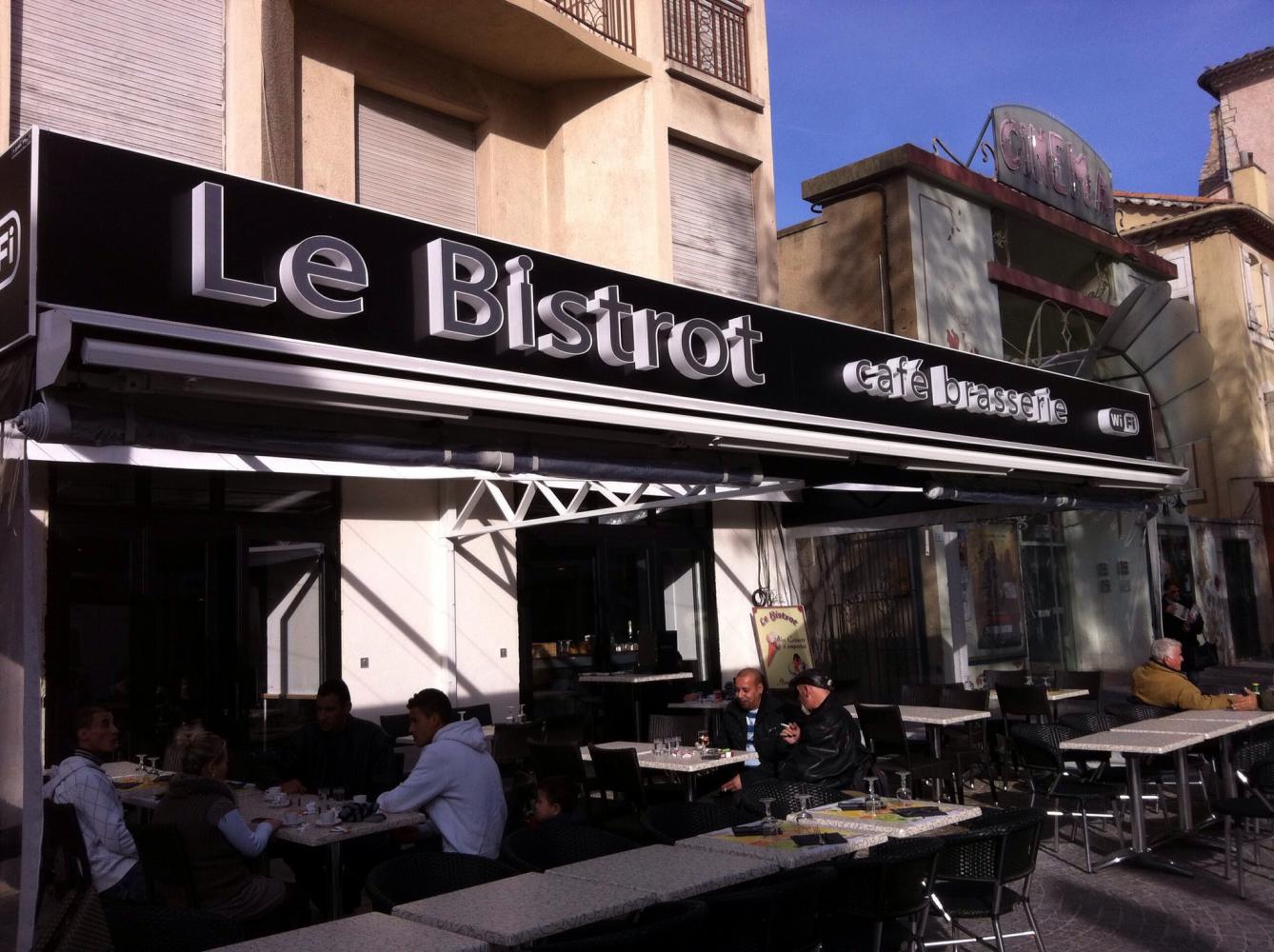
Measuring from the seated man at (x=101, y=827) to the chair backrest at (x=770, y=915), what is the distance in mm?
2998

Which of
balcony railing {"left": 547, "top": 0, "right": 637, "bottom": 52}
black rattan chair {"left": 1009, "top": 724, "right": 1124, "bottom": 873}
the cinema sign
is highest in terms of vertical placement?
the cinema sign

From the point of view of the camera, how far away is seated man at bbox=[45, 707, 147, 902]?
223 inches

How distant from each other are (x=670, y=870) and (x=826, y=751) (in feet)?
8.55

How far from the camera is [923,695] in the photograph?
11.6m

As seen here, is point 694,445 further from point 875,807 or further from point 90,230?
point 90,230

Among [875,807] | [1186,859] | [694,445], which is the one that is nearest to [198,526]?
[694,445]

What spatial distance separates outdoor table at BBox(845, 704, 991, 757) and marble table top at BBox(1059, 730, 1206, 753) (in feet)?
5.82

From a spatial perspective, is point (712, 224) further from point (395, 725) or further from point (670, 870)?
point (670, 870)

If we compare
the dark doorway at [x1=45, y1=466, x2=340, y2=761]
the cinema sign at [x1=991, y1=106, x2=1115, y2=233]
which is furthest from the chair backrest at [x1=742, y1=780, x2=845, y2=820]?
the cinema sign at [x1=991, y1=106, x2=1115, y2=233]

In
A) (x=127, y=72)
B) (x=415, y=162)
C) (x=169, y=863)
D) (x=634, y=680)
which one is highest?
(x=415, y=162)

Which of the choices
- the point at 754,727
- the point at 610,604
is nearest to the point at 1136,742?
the point at 754,727

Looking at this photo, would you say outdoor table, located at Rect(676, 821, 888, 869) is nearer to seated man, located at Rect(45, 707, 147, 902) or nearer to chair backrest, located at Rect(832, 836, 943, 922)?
chair backrest, located at Rect(832, 836, 943, 922)

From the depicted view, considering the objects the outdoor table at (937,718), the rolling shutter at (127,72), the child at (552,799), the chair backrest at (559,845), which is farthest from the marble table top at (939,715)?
the rolling shutter at (127,72)

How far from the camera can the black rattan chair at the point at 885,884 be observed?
498 centimetres
